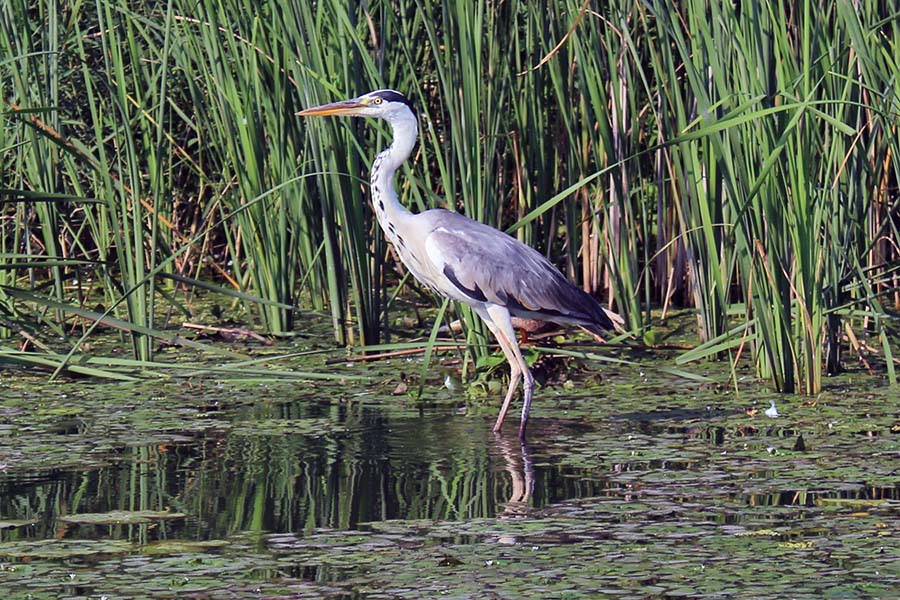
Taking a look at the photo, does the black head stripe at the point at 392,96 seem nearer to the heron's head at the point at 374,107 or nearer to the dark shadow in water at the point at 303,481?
the heron's head at the point at 374,107

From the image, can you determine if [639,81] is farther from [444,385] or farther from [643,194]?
[444,385]

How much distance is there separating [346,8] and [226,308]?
2642 millimetres

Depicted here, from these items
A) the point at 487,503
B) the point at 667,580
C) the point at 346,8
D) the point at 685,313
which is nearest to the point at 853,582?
the point at 667,580

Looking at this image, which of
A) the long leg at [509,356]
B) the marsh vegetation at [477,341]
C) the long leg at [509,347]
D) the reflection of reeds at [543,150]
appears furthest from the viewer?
the long leg at [509,356]

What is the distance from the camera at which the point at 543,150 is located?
22.5 ft

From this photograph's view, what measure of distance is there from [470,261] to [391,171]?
0.52 m

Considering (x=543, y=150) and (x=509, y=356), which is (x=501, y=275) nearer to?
(x=509, y=356)

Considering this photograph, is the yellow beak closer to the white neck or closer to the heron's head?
the heron's head

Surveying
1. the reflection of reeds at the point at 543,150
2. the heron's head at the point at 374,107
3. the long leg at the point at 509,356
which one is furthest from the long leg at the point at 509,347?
the heron's head at the point at 374,107

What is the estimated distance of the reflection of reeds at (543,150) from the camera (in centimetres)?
559

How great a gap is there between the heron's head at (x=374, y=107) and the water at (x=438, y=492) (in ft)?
3.73

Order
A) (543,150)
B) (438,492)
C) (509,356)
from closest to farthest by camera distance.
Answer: (438,492) < (509,356) < (543,150)

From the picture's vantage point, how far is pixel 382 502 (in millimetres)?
4496

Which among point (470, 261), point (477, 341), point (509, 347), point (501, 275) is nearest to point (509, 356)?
point (509, 347)
